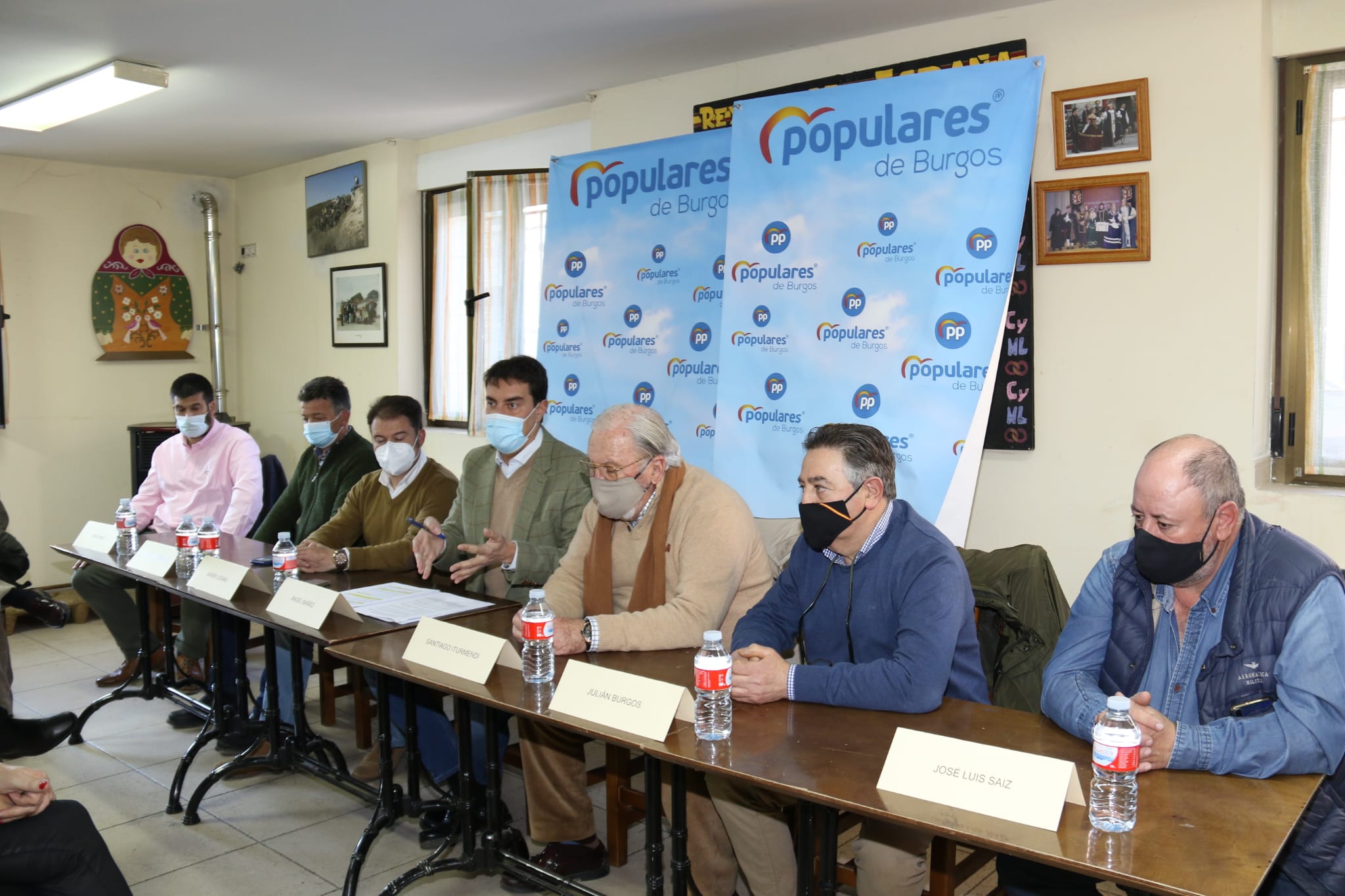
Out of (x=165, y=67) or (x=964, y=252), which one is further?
(x=165, y=67)

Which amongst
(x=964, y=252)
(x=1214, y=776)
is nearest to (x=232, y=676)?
(x=964, y=252)

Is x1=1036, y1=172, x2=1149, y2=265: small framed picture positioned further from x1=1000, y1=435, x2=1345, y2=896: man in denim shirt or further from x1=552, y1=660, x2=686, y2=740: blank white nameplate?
x1=552, y1=660, x2=686, y2=740: blank white nameplate

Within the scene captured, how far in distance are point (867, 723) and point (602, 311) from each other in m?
3.16

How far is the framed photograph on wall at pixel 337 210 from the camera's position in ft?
20.7

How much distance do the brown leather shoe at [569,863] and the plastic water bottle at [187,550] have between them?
1.60m

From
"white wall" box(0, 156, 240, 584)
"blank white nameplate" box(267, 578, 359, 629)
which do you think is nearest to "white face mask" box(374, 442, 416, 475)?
"blank white nameplate" box(267, 578, 359, 629)

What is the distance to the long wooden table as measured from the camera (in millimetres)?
1418

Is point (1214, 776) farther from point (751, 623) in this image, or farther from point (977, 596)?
point (977, 596)

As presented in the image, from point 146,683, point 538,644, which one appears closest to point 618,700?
point 538,644

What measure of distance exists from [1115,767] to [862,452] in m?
0.89

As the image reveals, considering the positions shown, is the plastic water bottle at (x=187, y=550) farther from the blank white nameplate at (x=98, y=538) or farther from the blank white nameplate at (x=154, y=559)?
the blank white nameplate at (x=98, y=538)

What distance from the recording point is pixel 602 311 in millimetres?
4812

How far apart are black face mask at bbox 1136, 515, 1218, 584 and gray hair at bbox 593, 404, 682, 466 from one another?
121 centimetres

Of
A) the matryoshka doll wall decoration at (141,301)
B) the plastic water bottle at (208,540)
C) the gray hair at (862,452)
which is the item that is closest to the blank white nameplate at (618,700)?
the gray hair at (862,452)
